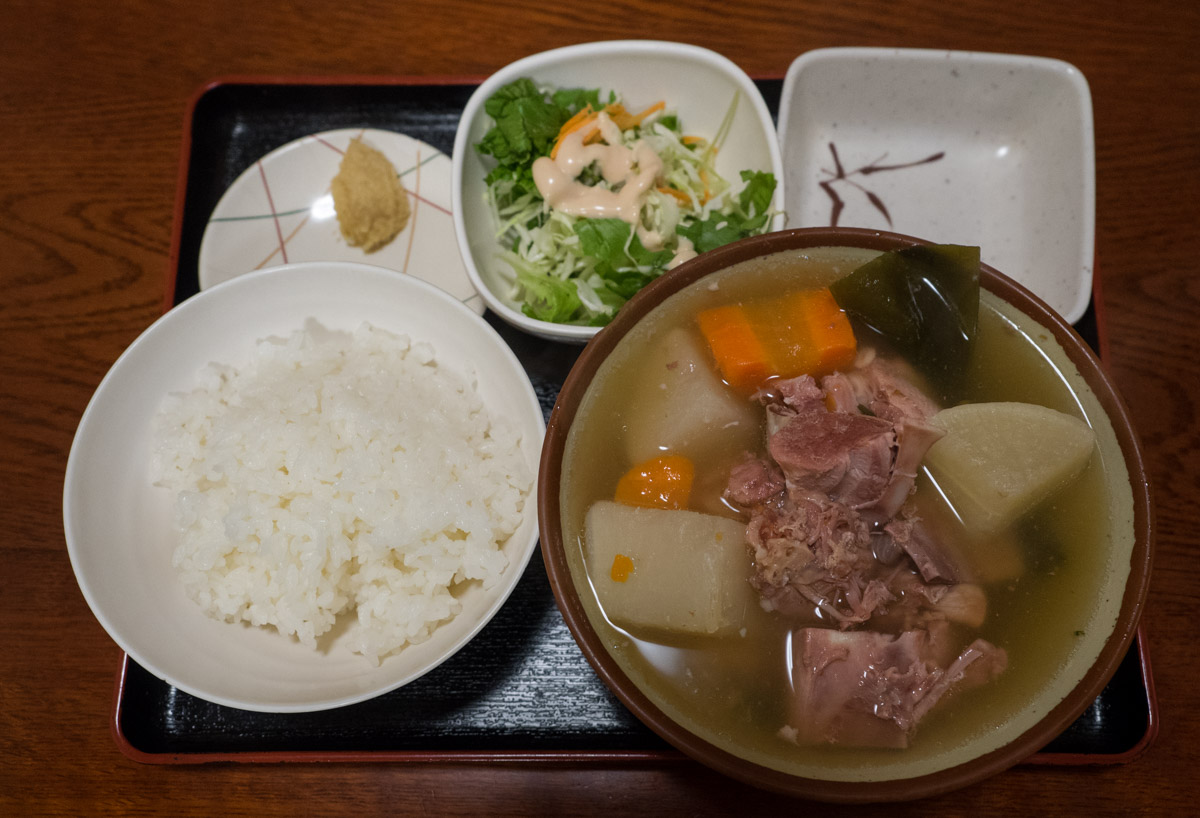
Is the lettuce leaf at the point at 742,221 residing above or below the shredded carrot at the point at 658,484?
above

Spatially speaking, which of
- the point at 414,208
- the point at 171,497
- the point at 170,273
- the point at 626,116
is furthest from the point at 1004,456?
the point at 170,273

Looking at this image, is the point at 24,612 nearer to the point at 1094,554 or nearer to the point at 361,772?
the point at 361,772

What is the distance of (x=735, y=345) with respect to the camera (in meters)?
1.68

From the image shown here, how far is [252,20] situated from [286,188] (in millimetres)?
751

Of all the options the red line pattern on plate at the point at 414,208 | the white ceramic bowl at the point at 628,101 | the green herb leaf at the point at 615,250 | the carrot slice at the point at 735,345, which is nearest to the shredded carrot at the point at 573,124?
the white ceramic bowl at the point at 628,101

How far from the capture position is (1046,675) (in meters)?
1.49

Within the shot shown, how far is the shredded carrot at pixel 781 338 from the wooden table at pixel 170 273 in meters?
1.14

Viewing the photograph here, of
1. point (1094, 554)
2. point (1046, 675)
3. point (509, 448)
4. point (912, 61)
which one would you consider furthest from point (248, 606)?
point (912, 61)

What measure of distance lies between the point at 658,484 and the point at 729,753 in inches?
22.4

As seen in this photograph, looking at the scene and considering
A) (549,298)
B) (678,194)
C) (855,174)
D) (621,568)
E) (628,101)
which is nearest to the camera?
(621,568)

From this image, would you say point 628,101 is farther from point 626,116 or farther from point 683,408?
point 683,408

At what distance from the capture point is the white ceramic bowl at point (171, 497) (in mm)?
1830

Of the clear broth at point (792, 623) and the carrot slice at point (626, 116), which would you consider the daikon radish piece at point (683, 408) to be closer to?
the clear broth at point (792, 623)

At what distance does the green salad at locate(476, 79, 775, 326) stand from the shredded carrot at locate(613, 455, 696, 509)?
2.30 feet
